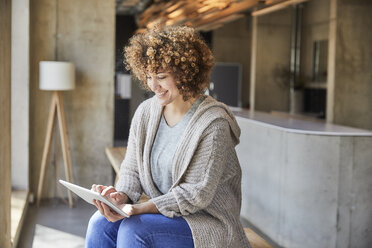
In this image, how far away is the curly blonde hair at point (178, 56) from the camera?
236 centimetres

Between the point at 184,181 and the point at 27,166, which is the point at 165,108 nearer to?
the point at 184,181

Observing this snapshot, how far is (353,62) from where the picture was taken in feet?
27.9

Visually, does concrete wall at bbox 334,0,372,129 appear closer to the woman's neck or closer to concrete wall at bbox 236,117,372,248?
concrete wall at bbox 236,117,372,248

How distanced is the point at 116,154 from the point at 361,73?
498 centimetres

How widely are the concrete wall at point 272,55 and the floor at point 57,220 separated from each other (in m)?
6.18

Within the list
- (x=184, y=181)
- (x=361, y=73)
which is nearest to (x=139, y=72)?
(x=184, y=181)

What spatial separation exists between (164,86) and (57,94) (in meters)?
3.83

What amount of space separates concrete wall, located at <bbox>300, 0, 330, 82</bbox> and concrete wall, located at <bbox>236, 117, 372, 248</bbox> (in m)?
7.18

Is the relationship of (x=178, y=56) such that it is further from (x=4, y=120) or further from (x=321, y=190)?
(x=321, y=190)

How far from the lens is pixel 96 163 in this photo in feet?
21.3

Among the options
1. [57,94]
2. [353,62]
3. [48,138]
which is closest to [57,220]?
[48,138]

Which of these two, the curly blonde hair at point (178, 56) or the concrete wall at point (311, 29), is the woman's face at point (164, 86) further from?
the concrete wall at point (311, 29)

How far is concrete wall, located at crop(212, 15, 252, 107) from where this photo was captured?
612 inches

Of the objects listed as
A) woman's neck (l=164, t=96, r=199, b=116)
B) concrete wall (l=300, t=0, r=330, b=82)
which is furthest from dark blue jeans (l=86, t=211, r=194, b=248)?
concrete wall (l=300, t=0, r=330, b=82)
